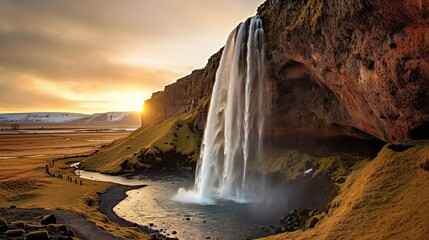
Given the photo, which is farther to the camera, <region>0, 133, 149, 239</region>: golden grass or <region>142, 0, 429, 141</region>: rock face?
<region>0, 133, 149, 239</region>: golden grass

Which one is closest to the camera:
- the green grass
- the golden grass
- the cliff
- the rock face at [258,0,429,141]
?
the rock face at [258,0,429,141]

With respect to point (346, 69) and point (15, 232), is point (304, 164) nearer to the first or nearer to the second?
point (346, 69)

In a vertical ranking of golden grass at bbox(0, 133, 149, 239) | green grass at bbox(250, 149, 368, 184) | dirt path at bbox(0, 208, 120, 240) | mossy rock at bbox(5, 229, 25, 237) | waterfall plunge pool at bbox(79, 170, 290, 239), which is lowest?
waterfall plunge pool at bbox(79, 170, 290, 239)

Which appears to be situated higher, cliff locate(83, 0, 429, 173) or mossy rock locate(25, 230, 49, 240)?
cliff locate(83, 0, 429, 173)

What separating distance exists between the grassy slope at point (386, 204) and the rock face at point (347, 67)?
15.0 feet

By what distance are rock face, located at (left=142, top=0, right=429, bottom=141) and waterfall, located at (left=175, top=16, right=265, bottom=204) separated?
2220mm

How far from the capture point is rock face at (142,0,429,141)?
21.2m

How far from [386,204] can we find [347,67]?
14.2 meters

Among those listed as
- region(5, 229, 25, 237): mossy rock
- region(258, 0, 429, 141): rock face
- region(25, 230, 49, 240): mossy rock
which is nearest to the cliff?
region(258, 0, 429, 141): rock face

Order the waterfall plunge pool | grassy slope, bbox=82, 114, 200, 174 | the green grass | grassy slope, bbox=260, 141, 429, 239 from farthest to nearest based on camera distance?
grassy slope, bbox=82, 114, 200, 174 < the green grass < the waterfall plunge pool < grassy slope, bbox=260, 141, 429, 239

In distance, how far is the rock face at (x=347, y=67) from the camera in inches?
835

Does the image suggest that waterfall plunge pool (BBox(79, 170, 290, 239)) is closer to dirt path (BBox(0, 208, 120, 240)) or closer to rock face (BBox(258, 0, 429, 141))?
dirt path (BBox(0, 208, 120, 240))

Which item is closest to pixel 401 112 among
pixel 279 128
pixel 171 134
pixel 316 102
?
pixel 316 102

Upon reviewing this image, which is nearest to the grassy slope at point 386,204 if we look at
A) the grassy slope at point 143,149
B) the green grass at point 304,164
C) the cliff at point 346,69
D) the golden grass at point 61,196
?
the cliff at point 346,69
